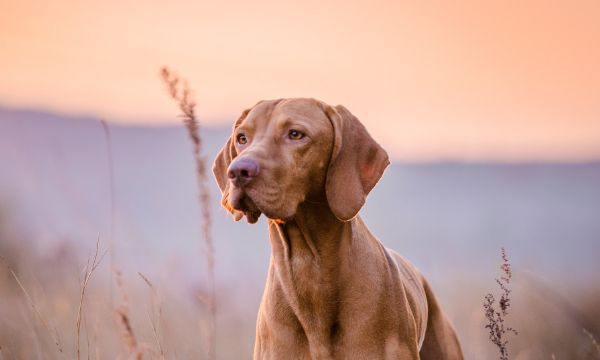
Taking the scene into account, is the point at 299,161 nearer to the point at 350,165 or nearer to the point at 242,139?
the point at 350,165

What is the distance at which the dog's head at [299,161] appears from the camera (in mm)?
3318

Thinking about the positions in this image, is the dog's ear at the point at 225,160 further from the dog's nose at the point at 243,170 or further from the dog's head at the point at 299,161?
the dog's nose at the point at 243,170

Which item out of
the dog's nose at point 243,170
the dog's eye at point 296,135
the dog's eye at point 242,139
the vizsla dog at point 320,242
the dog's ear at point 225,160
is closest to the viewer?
the dog's nose at point 243,170

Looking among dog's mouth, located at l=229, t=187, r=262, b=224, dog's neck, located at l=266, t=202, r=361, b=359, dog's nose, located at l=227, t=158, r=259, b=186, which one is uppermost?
dog's nose, located at l=227, t=158, r=259, b=186

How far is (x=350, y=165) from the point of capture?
3.71 metres

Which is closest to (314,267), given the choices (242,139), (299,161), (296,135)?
(299,161)

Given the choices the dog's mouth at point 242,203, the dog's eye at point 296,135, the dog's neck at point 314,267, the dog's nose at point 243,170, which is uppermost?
the dog's eye at point 296,135

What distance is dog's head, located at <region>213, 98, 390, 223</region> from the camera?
10.9 feet

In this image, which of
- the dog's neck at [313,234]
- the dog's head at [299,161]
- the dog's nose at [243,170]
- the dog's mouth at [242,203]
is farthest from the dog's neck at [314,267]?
the dog's nose at [243,170]

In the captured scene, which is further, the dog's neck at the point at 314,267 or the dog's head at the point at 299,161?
the dog's neck at the point at 314,267

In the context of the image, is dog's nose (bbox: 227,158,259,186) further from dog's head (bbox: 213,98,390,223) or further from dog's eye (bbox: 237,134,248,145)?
dog's eye (bbox: 237,134,248,145)

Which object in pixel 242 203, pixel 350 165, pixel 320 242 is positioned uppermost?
pixel 350 165

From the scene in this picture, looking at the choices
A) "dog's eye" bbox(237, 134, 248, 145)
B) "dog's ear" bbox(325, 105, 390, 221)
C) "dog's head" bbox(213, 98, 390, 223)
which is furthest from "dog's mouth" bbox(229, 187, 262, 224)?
"dog's eye" bbox(237, 134, 248, 145)

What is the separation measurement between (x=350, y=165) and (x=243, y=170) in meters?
0.77
